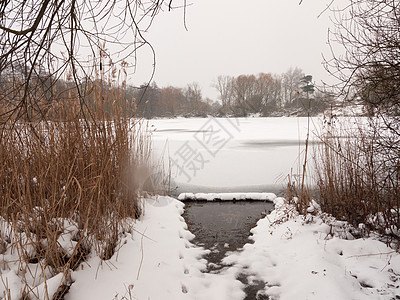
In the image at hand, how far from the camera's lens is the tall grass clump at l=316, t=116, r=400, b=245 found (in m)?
2.10

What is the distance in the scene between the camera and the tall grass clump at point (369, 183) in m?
2.10

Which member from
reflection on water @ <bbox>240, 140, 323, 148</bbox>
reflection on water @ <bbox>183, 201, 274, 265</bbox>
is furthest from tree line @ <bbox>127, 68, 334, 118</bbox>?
reflection on water @ <bbox>183, 201, 274, 265</bbox>

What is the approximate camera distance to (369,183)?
235 cm

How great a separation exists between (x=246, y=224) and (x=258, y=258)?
0.88 meters

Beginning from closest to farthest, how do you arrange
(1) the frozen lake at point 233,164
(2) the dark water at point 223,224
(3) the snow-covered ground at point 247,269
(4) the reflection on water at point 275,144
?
(3) the snow-covered ground at point 247,269 < (2) the dark water at point 223,224 < (1) the frozen lake at point 233,164 < (4) the reflection on water at point 275,144

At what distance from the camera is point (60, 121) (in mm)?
2006

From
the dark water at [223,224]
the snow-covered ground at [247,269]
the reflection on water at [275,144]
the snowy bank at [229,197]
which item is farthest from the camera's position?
the reflection on water at [275,144]

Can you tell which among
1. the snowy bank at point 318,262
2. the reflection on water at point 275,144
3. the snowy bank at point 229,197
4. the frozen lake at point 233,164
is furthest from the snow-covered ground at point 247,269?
the reflection on water at point 275,144

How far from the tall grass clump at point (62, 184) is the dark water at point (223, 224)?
→ 3.05ft

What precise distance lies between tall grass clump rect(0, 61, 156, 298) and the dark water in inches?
36.6

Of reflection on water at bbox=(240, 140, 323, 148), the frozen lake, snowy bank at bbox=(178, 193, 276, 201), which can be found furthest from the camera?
reflection on water at bbox=(240, 140, 323, 148)

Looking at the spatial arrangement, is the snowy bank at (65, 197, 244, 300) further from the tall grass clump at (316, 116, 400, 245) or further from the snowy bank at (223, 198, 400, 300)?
the tall grass clump at (316, 116, 400, 245)

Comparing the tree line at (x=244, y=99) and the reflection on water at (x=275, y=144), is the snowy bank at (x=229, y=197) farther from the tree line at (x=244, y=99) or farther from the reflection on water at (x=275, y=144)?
the tree line at (x=244, y=99)

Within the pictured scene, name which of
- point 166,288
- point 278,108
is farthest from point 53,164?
point 278,108
